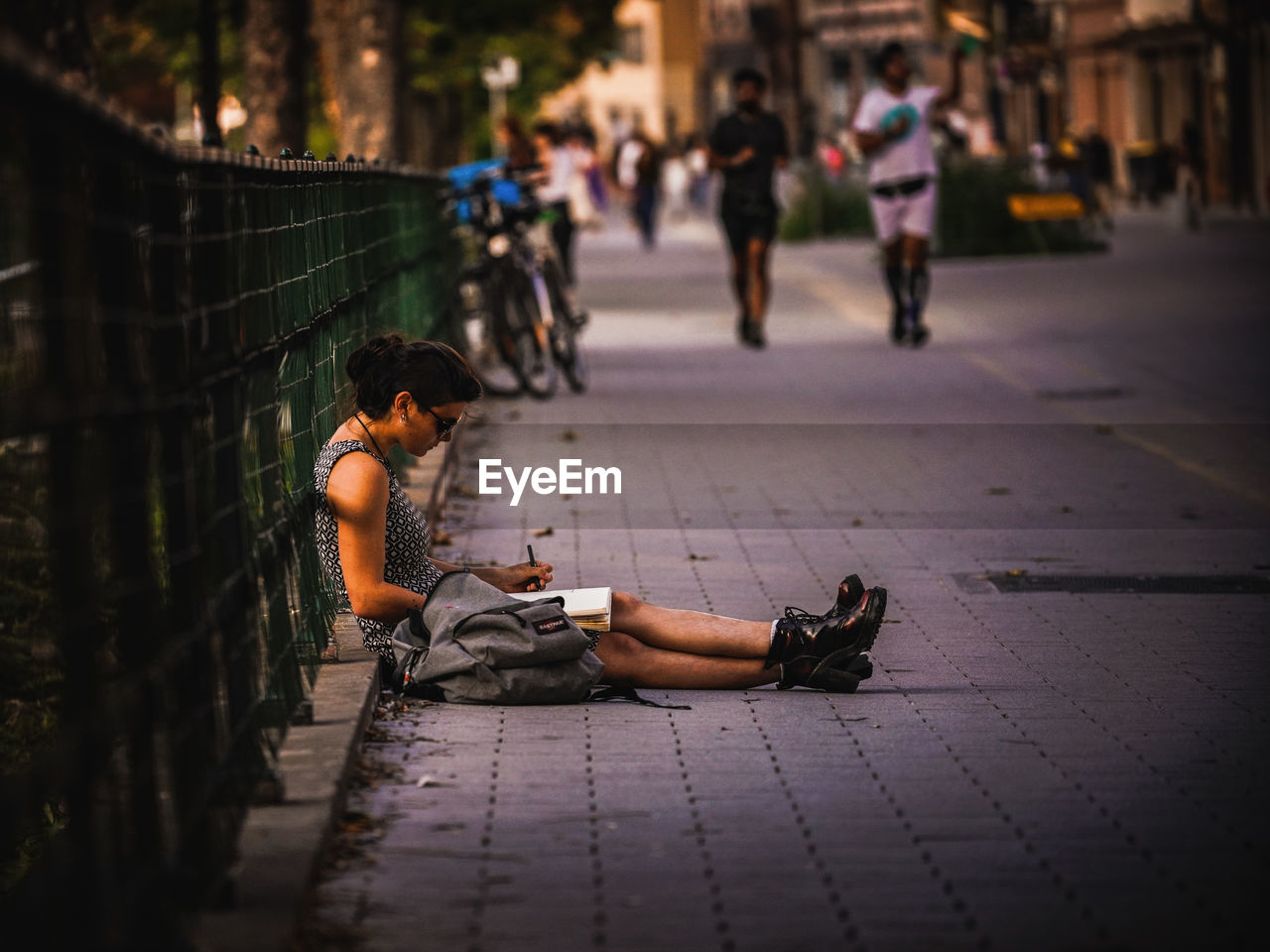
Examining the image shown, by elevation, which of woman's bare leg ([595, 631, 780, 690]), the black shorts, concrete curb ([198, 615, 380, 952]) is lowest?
woman's bare leg ([595, 631, 780, 690])

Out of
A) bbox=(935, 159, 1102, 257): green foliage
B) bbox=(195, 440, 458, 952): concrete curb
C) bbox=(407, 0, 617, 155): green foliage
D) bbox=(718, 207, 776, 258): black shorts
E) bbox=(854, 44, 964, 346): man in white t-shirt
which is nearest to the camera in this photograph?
bbox=(195, 440, 458, 952): concrete curb

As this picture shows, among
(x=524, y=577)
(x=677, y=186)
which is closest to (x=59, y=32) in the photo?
(x=524, y=577)

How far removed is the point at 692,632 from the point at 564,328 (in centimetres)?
949

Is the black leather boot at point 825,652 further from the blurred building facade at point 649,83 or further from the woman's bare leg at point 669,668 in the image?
the blurred building facade at point 649,83

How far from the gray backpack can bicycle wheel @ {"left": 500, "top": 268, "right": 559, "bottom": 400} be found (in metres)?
9.33

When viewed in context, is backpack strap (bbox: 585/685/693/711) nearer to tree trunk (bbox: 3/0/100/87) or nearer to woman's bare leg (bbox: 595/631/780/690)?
woman's bare leg (bbox: 595/631/780/690)

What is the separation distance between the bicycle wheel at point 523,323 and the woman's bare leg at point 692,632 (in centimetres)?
904

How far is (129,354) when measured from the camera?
4016 mm

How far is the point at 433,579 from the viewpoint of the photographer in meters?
6.64

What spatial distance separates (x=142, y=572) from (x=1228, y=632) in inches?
181

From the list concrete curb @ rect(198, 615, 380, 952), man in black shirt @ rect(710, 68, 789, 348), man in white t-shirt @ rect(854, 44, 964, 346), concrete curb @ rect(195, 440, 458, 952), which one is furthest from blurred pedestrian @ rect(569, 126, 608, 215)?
concrete curb @ rect(198, 615, 380, 952)

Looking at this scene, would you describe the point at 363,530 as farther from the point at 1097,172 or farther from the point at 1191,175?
the point at 1097,172

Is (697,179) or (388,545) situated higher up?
(697,179)

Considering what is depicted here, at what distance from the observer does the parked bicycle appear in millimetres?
15734
